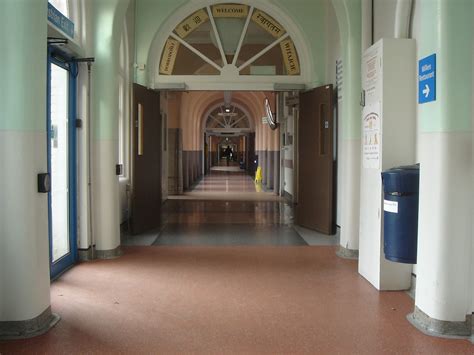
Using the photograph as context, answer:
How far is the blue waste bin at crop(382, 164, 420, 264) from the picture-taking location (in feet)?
12.8

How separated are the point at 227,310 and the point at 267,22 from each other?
Result: 17.8ft

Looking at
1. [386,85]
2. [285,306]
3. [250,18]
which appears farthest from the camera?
[250,18]

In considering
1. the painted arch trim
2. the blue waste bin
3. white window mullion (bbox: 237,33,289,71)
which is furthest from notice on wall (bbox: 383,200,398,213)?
white window mullion (bbox: 237,33,289,71)

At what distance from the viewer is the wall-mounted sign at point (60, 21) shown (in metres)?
4.56

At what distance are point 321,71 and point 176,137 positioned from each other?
7.75 metres

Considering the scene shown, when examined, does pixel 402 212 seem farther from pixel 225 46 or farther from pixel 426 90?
pixel 225 46

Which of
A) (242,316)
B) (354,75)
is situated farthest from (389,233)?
(354,75)

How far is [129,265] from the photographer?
559 cm

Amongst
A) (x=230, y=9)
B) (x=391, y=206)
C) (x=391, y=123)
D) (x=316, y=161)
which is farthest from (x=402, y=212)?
(x=230, y=9)

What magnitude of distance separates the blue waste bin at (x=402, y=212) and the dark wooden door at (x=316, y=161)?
126 inches

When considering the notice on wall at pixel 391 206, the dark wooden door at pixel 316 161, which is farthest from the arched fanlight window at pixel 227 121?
the notice on wall at pixel 391 206

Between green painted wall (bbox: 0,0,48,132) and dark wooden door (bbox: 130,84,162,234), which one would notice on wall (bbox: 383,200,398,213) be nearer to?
green painted wall (bbox: 0,0,48,132)

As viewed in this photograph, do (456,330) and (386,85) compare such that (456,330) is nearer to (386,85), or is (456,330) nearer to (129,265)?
(386,85)

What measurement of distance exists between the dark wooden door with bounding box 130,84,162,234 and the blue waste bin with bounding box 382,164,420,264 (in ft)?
13.5
